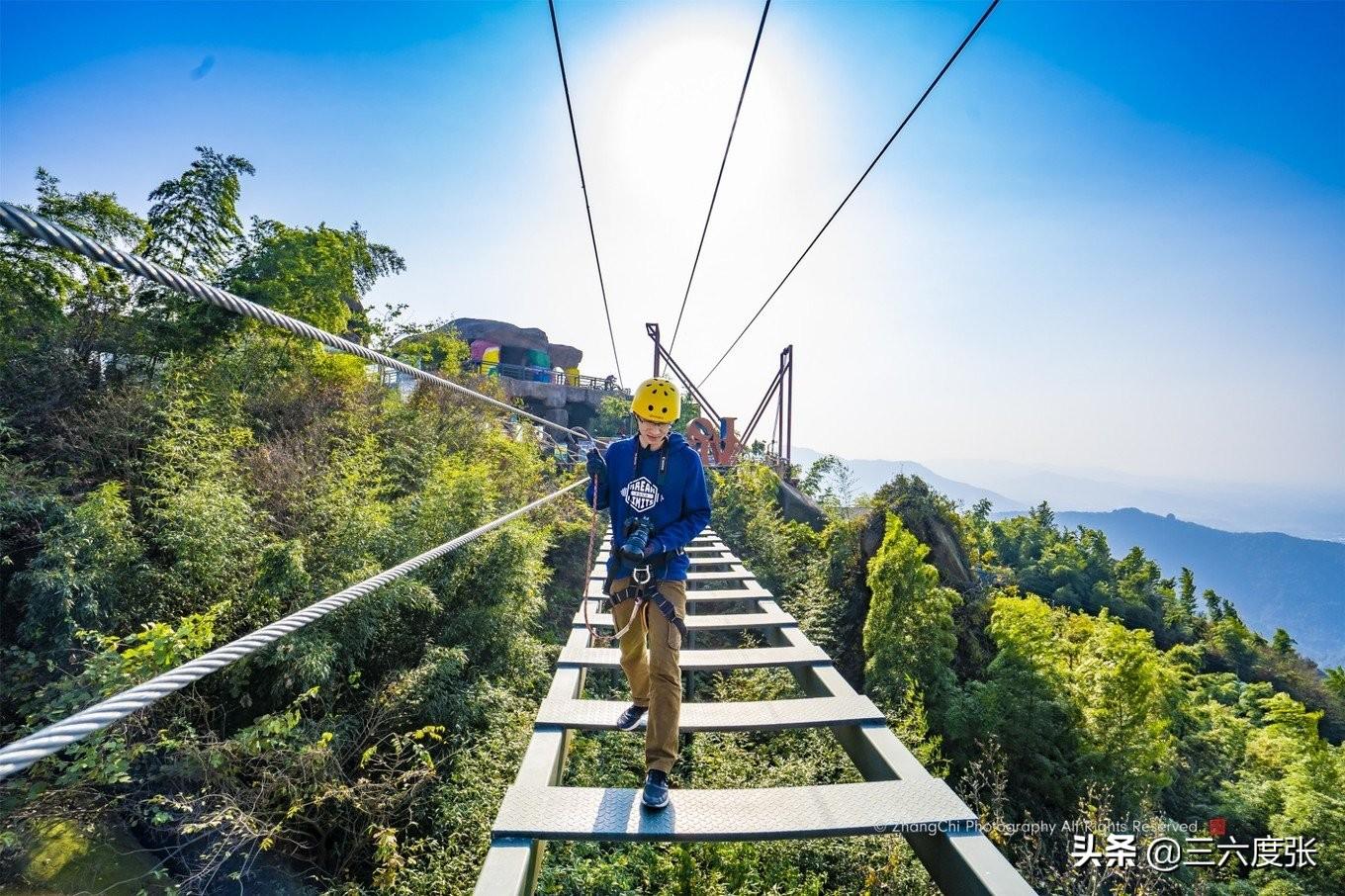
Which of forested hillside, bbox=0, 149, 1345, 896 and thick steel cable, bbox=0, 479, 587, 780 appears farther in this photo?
forested hillside, bbox=0, 149, 1345, 896

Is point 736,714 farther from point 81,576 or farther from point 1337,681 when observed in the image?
point 1337,681

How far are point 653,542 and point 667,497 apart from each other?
0.25 m

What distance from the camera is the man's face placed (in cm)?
285

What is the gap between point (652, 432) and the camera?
2861 mm

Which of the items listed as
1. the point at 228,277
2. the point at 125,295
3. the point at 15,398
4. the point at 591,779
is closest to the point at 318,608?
the point at 591,779

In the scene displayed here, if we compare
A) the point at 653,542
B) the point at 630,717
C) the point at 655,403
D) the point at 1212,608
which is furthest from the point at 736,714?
the point at 1212,608

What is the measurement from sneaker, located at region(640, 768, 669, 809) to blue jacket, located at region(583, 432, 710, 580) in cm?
84

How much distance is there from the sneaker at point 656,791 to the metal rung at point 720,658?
1.17 m

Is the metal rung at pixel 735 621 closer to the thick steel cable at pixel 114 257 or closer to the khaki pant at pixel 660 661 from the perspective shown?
the khaki pant at pixel 660 661

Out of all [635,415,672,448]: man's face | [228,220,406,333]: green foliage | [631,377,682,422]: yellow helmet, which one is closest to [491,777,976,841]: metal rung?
[635,415,672,448]: man's face

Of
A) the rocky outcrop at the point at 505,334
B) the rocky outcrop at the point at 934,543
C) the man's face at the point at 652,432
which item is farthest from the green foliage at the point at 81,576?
the rocky outcrop at the point at 505,334

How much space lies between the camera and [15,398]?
540cm

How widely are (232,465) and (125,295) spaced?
11.7 feet

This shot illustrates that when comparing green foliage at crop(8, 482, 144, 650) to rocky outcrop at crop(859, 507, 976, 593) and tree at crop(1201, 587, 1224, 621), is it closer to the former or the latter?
rocky outcrop at crop(859, 507, 976, 593)
